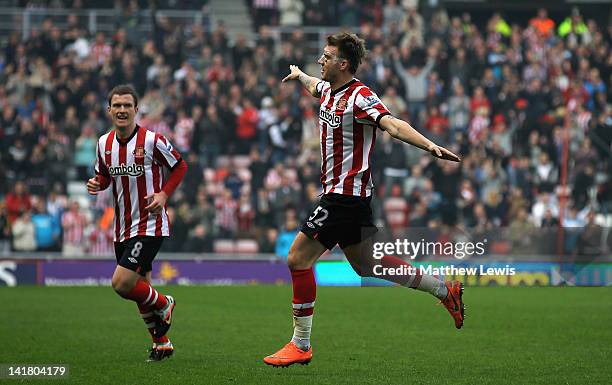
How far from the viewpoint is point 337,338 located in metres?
11.0

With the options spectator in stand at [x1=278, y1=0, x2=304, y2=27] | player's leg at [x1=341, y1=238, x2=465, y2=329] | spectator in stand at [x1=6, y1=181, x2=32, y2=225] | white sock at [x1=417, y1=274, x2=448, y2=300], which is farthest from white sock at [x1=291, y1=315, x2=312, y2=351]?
spectator in stand at [x1=278, y1=0, x2=304, y2=27]

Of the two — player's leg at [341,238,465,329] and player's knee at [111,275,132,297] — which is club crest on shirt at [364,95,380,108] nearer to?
player's leg at [341,238,465,329]

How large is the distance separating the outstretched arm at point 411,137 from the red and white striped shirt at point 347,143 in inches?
11.6

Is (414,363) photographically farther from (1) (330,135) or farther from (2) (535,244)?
(2) (535,244)

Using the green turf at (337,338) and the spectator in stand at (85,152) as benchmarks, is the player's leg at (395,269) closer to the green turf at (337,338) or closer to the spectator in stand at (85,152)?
the green turf at (337,338)

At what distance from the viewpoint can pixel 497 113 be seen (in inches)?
982

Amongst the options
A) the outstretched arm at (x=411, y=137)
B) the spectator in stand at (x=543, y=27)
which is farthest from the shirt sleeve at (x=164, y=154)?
the spectator in stand at (x=543, y=27)

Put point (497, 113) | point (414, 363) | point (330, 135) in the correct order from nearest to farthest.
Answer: point (330, 135)
point (414, 363)
point (497, 113)

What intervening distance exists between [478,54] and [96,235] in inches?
389

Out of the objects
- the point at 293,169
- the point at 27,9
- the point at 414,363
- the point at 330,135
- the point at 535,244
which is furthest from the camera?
the point at 27,9

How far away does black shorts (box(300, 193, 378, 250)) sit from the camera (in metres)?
8.34

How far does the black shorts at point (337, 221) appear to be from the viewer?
27.4 ft

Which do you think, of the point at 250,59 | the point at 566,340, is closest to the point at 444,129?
the point at 250,59

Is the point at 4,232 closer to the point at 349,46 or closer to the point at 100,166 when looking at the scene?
the point at 100,166
